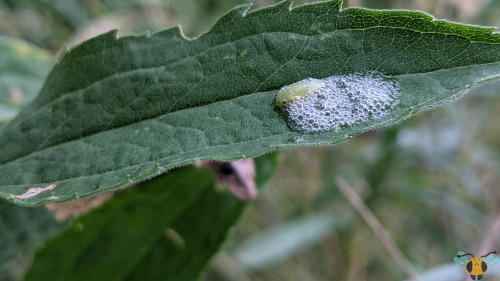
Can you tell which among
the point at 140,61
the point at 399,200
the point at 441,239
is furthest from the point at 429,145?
the point at 140,61

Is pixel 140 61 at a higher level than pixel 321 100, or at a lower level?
higher

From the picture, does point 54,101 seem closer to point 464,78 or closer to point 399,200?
point 464,78

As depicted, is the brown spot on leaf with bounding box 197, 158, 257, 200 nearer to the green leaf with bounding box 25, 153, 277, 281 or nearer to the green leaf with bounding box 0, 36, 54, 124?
the green leaf with bounding box 25, 153, 277, 281

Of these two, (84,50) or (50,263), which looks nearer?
(84,50)

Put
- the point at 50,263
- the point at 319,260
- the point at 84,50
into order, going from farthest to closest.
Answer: the point at 319,260 < the point at 50,263 < the point at 84,50

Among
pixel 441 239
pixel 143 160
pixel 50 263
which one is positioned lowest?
pixel 441 239

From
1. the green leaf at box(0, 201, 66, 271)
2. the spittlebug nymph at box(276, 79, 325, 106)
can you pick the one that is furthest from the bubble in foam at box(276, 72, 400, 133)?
the green leaf at box(0, 201, 66, 271)

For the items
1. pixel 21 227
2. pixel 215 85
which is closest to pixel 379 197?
pixel 215 85
